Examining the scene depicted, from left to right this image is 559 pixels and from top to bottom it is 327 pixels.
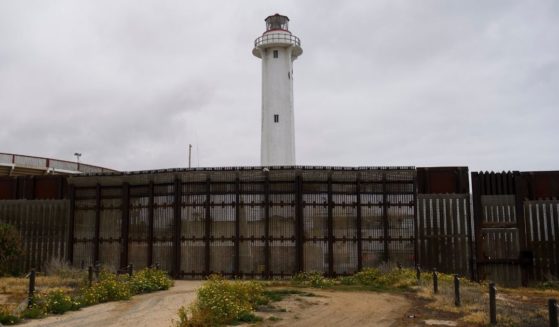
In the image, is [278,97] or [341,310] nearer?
[341,310]

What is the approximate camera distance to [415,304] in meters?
17.6

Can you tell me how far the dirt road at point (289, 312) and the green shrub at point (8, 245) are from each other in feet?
34.0

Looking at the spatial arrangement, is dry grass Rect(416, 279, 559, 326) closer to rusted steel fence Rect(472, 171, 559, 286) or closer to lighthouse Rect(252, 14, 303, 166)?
rusted steel fence Rect(472, 171, 559, 286)

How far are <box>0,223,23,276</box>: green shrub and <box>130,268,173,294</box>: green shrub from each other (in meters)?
8.26

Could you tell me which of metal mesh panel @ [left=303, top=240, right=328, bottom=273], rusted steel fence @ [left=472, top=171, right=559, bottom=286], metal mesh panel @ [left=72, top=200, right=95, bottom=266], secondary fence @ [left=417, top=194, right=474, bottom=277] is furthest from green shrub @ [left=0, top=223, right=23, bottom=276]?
rusted steel fence @ [left=472, top=171, right=559, bottom=286]

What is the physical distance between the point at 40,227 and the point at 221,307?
61.3 feet

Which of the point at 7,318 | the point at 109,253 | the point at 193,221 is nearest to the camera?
the point at 7,318

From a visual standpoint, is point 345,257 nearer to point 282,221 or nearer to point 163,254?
point 282,221

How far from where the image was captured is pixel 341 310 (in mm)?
16516

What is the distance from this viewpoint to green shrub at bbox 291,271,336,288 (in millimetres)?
23094

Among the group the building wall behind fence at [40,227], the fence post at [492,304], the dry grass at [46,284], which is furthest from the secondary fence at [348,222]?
the fence post at [492,304]

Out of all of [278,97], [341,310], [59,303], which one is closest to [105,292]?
[59,303]

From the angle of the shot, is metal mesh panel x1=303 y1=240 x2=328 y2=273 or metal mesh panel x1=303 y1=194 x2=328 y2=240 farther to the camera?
metal mesh panel x1=303 y1=194 x2=328 y2=240

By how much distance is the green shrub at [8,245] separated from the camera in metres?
26.5
